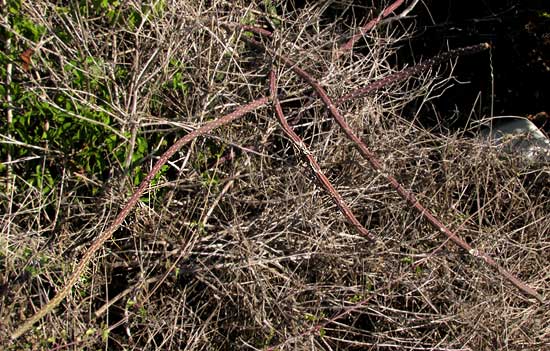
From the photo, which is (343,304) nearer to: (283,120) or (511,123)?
(283,120)

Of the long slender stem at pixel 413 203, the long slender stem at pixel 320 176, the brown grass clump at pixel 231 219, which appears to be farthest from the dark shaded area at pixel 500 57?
the long slender stem at pixel 320 176

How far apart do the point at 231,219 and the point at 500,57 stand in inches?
81.8

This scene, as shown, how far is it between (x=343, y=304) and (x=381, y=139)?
0.79 meters

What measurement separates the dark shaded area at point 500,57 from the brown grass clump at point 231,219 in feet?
2.91

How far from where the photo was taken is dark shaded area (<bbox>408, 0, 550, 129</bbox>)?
13.6 feet

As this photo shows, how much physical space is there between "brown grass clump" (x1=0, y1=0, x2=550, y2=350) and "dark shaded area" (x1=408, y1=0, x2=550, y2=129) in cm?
89

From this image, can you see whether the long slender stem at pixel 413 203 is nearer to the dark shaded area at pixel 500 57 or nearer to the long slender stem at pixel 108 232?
the long slender stem at pixel 108 232

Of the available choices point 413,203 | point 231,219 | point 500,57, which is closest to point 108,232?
point 231,219

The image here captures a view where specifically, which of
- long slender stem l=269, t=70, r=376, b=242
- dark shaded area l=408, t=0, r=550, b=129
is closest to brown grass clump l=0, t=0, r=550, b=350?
long slender stem l=269, t=70, r=376, b=242

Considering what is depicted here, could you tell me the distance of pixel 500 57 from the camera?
167 inches

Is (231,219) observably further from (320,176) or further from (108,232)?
(108,232)

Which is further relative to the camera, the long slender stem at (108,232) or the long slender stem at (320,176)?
the long slender stem at (320,176)

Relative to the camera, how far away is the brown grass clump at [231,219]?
2.83 metres

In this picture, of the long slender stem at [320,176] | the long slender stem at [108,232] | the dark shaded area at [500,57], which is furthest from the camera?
the dark shaded area at [500,57]
